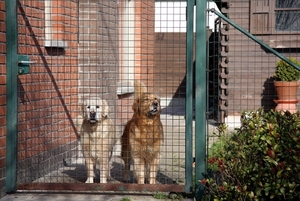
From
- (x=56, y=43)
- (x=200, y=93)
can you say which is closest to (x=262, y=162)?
(x=200, y=93)

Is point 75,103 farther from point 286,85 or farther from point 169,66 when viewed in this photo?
point 169,66

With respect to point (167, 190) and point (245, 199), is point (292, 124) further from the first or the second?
point (167, 190)

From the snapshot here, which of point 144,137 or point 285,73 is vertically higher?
point 285,73

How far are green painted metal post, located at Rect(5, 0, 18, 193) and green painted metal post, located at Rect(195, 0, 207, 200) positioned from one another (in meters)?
1.92

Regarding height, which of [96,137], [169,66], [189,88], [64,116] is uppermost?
[169,66]

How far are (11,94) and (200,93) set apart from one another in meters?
2.00

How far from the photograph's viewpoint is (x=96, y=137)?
6.86 m

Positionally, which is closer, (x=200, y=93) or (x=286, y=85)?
(x=200, y=93)

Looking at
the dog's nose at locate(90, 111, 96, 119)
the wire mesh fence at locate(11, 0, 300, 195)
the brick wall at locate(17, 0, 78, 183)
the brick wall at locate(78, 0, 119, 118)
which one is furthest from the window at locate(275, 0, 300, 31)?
the dog's nose at locate(90, 111, 96, 119)

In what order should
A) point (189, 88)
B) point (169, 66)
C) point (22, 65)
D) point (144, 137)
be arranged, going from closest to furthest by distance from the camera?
point (189, 88)
point (22, 65)
point (144, 137)
point (169, 66)

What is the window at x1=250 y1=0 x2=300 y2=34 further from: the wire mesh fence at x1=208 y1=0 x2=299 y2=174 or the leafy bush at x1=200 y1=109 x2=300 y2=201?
the leafy bush at x1=200 y1=109 x2=300 y2=201

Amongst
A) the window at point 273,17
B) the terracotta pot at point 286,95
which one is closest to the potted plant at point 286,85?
the terracotta pot at point 286,95

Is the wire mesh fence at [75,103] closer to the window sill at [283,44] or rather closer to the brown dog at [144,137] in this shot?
the brown dog at [144,137]

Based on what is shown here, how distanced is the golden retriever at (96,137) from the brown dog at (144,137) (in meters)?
0.38
